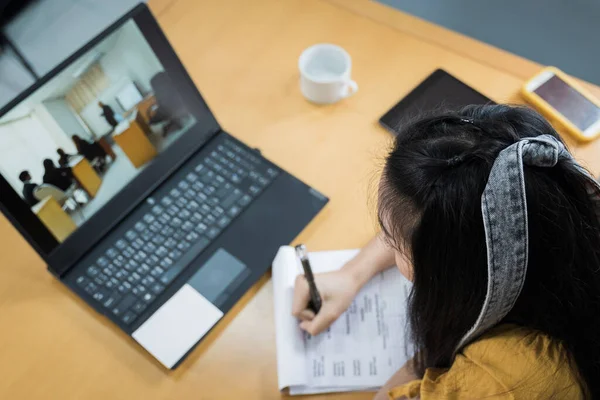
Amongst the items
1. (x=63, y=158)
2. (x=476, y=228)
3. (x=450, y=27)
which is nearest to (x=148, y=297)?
(x=63, y=158)

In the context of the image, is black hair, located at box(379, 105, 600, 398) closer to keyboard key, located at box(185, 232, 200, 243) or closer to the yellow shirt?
the yellow shirt

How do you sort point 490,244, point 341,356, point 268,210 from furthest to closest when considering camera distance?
point 268,210
point 341,356
point 490,244

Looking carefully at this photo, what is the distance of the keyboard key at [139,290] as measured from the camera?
763 mm

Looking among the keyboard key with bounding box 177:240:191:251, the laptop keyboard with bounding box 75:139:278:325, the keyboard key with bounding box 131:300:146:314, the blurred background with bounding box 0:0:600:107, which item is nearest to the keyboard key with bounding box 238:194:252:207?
the laptop keyboard with bounding box 75:139:278:325

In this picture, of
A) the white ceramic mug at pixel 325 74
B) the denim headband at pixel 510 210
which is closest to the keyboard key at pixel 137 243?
the white ceramic mug at pixel 325 74

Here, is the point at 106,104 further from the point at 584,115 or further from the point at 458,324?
the point at 584,115

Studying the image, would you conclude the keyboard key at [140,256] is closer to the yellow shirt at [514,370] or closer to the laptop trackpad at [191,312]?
the laptop trackpad at [191,312]

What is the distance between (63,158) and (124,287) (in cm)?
19

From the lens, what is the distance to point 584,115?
88cm

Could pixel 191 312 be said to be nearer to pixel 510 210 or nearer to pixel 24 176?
pixel 24 176

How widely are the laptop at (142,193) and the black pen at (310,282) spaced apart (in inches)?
3.4

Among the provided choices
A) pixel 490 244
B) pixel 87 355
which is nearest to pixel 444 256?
pixel 490 244

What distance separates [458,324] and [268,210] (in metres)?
0.36

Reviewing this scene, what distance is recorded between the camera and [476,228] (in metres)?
0.49
